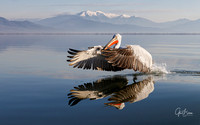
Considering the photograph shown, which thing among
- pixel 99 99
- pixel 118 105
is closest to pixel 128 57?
pixel 99 99

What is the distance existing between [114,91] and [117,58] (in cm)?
181

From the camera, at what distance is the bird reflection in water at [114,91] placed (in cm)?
886

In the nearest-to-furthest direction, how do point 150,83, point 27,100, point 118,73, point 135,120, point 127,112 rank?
point 135,120, point 127,112, point 27,100, point 150,83, point 118,73

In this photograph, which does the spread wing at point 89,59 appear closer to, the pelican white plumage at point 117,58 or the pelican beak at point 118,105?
the pelican white plumage at point 117,58

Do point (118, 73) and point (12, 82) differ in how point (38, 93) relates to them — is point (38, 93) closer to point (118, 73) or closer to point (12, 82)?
point (12, 82)

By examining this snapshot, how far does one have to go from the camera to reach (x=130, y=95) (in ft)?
31.1

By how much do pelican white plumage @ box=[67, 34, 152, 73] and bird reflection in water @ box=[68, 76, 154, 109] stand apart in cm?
67

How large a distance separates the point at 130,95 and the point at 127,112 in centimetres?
193

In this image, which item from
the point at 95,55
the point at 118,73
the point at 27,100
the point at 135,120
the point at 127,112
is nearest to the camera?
the point at 135,120

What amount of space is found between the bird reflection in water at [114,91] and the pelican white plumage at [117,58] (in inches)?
26.4

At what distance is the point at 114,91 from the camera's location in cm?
1017

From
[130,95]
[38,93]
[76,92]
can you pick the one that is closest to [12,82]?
[38,93]
